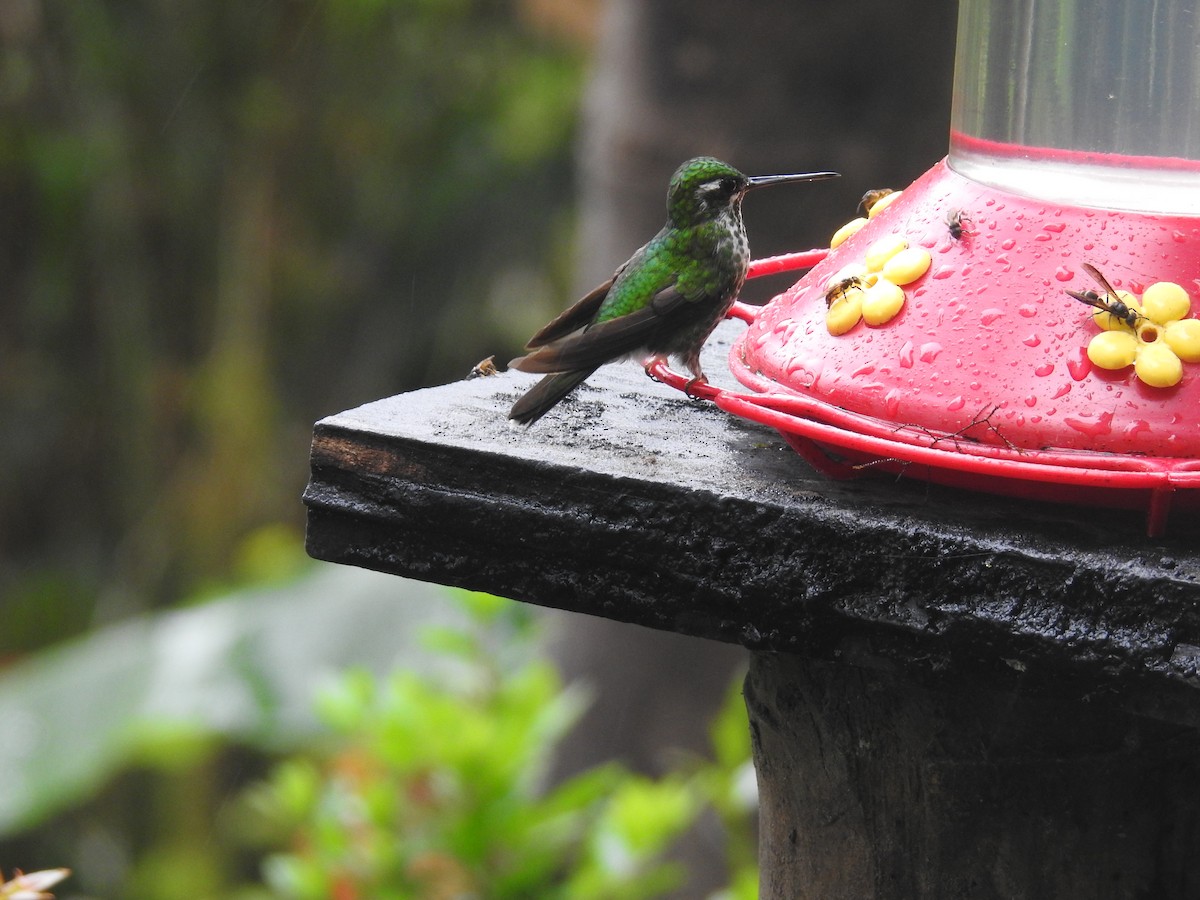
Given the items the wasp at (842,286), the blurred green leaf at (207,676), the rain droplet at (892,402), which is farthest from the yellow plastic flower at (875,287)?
the blurred green leaf at (207,676)

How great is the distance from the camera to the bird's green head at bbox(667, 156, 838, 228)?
200 centimetres

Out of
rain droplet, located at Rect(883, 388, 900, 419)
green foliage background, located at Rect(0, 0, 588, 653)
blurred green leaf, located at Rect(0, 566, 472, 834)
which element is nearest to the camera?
rain droplet, located at Rect(883, 388, 900, 419)

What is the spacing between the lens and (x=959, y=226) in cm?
149

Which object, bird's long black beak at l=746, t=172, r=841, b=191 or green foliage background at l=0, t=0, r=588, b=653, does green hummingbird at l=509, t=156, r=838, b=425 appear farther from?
green foliage background at l=0, t=0, r=588, b=653

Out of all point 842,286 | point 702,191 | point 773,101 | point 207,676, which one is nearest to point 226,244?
point 207,676

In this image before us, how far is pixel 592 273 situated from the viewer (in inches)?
178

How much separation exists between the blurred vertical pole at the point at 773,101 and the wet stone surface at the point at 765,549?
2.71 m

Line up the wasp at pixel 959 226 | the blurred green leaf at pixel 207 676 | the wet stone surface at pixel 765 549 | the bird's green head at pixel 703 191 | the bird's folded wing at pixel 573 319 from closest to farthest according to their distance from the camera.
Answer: the wet stone surface at pixel 765 549 < the wasp at pixel 959 226 < the bird's folded wing at pixel 573 319 < the bird's green head at pixel 703 191 < the blurred green leaf at pixel 207 676

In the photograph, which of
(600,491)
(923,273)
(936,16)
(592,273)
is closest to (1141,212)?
(923,273)

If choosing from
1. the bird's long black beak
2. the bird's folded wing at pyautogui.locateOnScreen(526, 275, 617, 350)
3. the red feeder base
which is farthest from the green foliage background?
the red feeder base

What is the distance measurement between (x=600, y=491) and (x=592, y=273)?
3.26 metres

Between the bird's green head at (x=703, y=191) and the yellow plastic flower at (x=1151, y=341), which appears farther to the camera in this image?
the bird's green head at (x=703, y=191)

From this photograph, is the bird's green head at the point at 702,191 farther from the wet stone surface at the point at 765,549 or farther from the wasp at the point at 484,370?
the wet stone surface at the point at 765,549

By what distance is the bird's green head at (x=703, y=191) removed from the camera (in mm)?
2000
